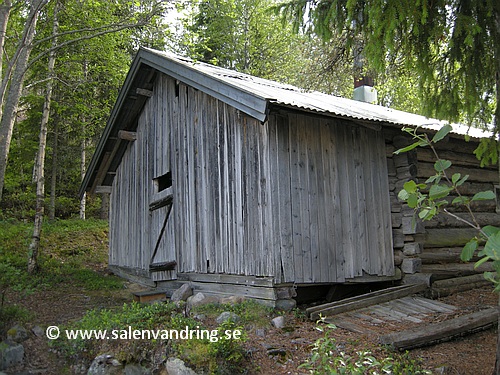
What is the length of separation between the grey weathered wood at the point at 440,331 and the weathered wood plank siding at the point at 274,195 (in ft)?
6.39

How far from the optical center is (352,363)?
4.75 m

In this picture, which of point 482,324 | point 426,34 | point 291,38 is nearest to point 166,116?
point 426,34

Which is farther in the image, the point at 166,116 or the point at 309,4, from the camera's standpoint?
the point at 166,116

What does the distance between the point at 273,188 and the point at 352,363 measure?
2978 millimetres

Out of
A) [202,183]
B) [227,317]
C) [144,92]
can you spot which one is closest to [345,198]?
[202,183]

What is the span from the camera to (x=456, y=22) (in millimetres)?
4551

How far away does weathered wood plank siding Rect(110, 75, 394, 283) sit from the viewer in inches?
280

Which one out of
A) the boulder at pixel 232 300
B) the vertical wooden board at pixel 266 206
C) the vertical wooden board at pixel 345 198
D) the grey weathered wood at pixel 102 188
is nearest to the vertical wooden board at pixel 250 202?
the vertical wooden board at pixel 266 206

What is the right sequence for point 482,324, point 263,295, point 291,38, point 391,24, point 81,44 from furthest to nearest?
point 291,38 → point 81,44 → point 263,295 → point 482,324 → point 391,24

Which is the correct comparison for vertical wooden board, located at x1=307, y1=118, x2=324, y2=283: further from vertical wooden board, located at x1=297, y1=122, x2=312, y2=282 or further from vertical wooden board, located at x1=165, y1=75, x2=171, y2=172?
vertical wooden board, located at x1=165, y1=75, x2=171, y2=172

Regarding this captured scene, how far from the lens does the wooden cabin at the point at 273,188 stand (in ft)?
23.2

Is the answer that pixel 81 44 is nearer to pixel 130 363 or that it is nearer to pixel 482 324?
pixel 130 363

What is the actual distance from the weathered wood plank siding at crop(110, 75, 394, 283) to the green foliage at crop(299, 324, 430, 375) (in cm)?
210

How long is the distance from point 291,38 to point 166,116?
15.1 meters
